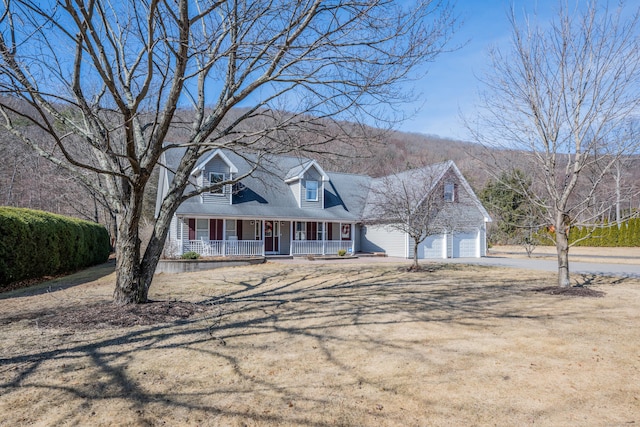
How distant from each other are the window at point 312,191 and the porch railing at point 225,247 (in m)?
4.45

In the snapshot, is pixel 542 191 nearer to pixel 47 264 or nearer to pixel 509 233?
pixel 47 264

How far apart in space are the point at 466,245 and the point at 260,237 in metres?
13.1

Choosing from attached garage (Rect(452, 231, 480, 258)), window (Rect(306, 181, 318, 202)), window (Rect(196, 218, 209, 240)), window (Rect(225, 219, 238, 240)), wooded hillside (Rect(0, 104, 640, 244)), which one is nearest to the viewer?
window (Rect(196, 218, 209, 240))

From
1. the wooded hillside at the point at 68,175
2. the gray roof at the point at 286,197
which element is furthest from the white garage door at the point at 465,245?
the wooded hillside at the point at 68,175

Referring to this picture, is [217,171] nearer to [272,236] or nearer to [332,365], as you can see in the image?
[272,236]

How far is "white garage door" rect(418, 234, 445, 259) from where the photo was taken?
23625 millimetres

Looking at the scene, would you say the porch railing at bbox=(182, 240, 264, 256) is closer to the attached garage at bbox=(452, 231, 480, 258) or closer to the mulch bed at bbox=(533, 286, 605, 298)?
the attached garage at bbox=(452, 231, 480, 258)

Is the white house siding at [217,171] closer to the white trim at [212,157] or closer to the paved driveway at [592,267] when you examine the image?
the white trim at [212,157]

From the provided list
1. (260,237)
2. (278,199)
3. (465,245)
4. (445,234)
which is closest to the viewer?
(445,234)

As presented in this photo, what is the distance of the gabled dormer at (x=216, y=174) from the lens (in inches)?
833

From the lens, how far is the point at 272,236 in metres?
23.9

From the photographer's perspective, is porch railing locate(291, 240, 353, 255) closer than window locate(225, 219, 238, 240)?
No

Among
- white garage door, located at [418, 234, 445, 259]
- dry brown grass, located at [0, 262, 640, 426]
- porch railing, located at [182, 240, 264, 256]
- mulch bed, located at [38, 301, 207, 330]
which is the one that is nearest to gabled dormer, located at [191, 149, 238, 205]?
porch railing, located at [182, 240, 264, 256]

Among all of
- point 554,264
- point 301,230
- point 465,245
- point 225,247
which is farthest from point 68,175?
point 554,264
